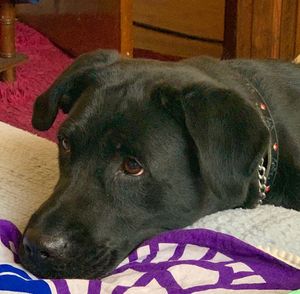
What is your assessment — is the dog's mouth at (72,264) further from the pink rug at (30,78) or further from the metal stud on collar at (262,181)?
the pink rug at (30,78)

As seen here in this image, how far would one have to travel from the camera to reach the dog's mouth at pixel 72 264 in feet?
4.03

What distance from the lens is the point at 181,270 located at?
1.24 m

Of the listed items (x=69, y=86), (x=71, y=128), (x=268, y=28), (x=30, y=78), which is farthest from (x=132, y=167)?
(x=30, y=78)

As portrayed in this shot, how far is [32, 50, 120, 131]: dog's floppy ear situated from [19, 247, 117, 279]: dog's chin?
440mm

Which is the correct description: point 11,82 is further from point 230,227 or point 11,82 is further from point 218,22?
point 230,227

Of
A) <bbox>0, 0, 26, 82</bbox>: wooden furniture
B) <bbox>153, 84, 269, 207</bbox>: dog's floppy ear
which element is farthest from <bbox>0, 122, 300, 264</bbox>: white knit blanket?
<bbox>0, 0, 26, 82</bbox>: wooden furniture

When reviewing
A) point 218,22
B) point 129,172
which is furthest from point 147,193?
point 218,22

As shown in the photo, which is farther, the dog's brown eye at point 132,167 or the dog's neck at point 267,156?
the dog's neck at point 267,156

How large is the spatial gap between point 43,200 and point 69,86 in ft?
0.98

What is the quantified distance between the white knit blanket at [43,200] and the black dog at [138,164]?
0.18 feet

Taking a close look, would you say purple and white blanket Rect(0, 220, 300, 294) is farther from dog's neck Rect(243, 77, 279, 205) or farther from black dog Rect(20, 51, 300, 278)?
dog's neck Rect(243, 77, 279, 205)

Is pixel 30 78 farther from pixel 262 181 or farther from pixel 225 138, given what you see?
pixel 225 138

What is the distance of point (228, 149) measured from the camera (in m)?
1.31

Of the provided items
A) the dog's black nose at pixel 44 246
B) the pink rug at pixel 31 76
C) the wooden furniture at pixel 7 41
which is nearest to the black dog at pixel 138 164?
the dog's black nose at pixel 44 246
